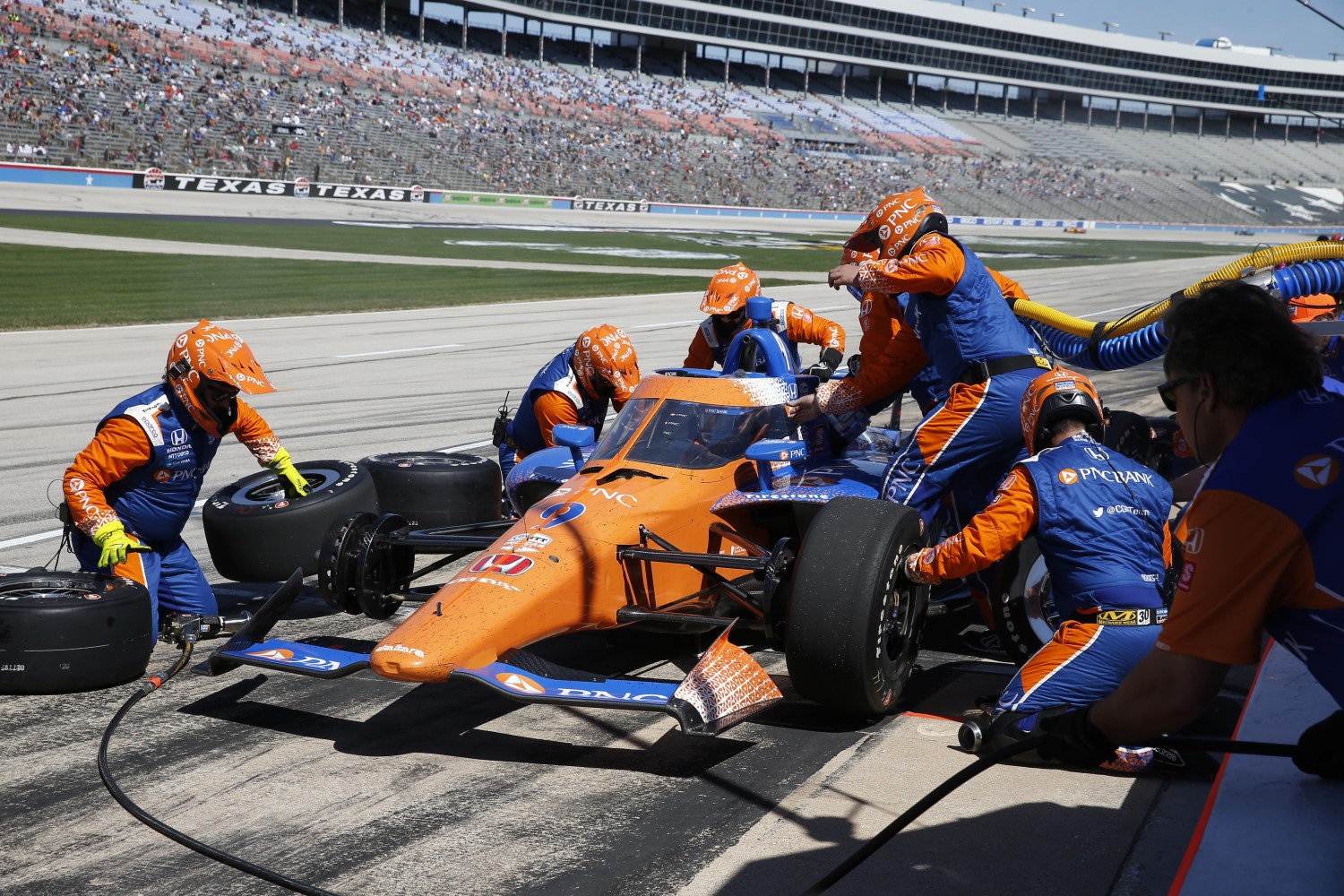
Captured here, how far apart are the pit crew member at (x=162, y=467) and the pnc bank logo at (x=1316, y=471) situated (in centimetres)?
491

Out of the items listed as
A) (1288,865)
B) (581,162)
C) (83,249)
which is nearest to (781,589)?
(1288,865)

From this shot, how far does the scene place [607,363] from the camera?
8164 millimetres

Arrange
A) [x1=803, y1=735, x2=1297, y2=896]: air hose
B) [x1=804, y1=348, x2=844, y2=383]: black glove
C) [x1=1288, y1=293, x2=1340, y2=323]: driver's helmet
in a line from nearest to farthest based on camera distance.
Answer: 1. [x1=803, y1=735, x2=1297, y2=896]: air hose
2. [x1=1288, y1=293, x2=1340, y2=323]: driver's helmet
3. [x1=804, y1=348, x2=844, y2=383]: black glove

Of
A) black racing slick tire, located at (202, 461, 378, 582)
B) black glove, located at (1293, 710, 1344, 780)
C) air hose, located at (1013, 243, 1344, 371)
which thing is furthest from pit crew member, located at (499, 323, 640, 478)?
black glove, located at (1293, 710, 1344, 780)

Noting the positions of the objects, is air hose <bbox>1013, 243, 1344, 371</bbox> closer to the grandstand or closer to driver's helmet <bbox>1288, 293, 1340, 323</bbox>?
driver's helmet <bbox>1288, 293, 1340, 323</bbox>

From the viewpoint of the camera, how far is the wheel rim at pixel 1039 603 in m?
5.82

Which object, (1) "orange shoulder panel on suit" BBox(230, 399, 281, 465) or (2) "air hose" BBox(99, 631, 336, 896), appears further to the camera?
(1) "orange shoulder panel on suit" BBox(230, 399, 281, 465)

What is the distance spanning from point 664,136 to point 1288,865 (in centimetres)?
6479

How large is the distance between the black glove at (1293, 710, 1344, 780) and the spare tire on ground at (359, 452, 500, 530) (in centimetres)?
587

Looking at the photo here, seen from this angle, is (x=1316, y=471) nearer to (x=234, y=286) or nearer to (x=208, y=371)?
(x=208, y=371)

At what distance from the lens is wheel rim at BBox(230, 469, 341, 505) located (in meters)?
→ 7.30

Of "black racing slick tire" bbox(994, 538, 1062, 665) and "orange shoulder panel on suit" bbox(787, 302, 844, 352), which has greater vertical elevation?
"orange shoulder panel on suit" bbox(787, 302, 844, 352)

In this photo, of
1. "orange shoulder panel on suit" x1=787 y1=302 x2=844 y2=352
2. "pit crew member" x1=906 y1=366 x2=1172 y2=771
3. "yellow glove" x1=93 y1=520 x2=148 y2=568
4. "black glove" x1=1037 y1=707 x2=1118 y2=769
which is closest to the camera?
"black glove" x1=1037 y1=707 x2=1118 y2=769

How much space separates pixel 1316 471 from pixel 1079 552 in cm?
251
